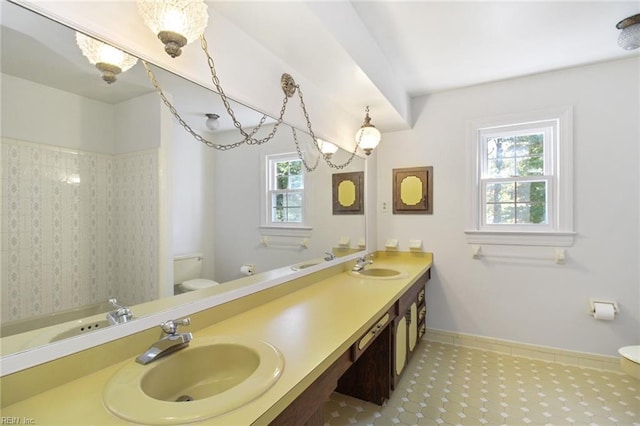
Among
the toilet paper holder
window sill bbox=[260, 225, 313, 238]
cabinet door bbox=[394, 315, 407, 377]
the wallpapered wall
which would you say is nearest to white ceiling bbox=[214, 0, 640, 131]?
the wallpapered wall

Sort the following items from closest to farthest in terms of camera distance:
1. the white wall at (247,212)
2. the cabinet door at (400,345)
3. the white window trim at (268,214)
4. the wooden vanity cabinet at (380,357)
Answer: the wooden vanity cabinet at (380,357)
the white wall at (247,212)
the white window trim at (268,214)
the cabinet door at (400,345)

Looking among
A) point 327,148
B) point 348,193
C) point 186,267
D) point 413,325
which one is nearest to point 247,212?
point 186,267

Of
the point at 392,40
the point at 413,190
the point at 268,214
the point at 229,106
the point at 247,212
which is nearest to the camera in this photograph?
the point at 229,106

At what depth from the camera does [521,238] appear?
2.62 metres

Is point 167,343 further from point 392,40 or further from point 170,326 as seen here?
point 392,40

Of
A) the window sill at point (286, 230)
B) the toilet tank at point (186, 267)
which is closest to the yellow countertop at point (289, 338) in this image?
the toilet tank at point (186, 267)

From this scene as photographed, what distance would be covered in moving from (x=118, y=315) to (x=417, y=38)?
226 centimetres

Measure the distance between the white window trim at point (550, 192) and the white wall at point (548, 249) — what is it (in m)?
0.06

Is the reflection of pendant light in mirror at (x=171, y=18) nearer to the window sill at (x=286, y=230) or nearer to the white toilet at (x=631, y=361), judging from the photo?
the window sill at (x=286, y=230)

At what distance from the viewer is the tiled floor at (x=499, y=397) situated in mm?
1819

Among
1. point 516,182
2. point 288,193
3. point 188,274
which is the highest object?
point 516,182

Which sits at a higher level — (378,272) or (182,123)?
(182,123)

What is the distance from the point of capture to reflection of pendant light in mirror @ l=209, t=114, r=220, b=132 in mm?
1365

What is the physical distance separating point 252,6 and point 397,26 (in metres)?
1.05
